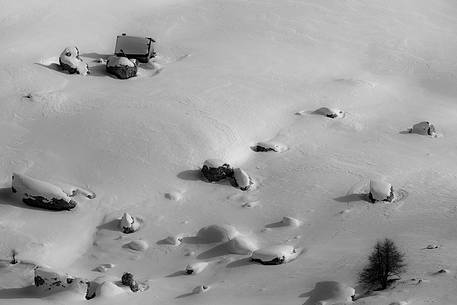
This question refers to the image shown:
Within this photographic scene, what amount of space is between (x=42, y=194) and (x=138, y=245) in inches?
244

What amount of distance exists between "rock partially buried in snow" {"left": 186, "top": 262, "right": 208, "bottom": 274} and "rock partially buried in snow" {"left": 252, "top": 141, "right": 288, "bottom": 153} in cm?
1193

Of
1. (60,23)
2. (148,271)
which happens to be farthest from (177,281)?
(60,23)

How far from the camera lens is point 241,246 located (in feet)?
118

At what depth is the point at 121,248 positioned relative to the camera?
3672cm

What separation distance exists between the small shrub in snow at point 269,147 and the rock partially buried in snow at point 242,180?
12.0 feet

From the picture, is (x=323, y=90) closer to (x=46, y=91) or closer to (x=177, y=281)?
(x=46, y=91)

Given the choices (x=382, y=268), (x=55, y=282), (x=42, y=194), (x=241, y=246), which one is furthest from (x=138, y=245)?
(x=382, y=268)

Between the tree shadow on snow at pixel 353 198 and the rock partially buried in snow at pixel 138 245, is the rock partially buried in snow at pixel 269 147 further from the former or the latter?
the rock partially buried in snow at pixel 138 245

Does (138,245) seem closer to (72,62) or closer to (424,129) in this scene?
(72,62)

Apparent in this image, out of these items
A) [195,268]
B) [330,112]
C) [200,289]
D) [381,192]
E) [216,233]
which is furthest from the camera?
[330,112]

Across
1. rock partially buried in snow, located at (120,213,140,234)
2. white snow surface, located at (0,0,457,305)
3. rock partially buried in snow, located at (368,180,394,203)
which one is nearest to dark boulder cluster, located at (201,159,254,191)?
white snow surface, located at (0,0,457,305)

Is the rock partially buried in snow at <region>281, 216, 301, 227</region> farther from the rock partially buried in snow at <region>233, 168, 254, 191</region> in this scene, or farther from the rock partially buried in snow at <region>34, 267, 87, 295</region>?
the rock partially buried in snow at <region>34, 267, 87, 295</region>

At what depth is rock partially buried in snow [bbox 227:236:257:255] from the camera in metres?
35.9

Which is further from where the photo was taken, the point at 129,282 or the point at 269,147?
the point at 269,147
